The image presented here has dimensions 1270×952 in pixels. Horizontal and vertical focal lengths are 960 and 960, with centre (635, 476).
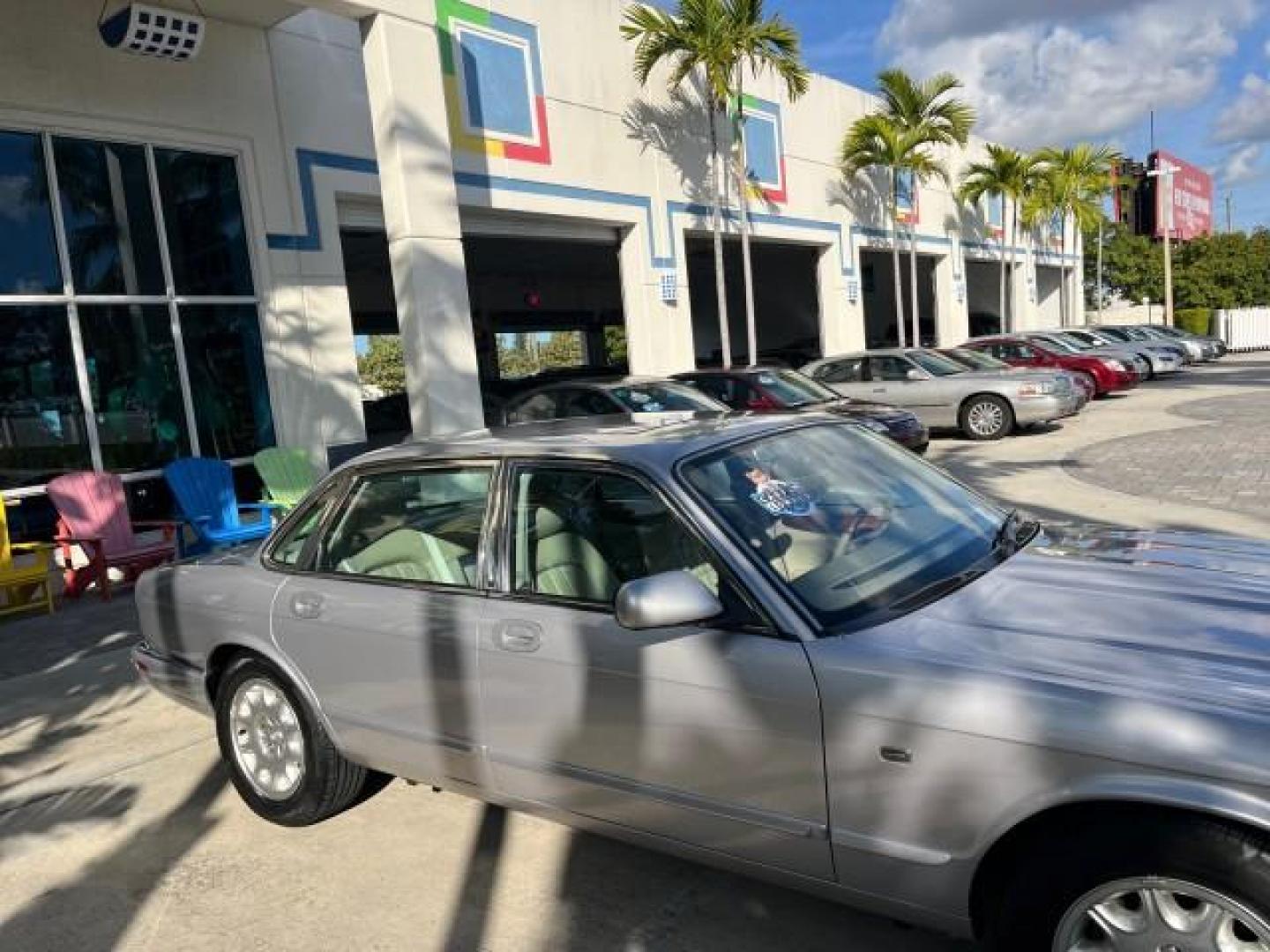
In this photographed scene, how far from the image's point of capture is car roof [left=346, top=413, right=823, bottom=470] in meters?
3.08

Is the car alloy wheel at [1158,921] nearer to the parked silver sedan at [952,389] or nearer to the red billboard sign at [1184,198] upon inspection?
the parked silver sedan at [952,389]

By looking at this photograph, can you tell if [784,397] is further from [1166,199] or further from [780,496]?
[1166,199]

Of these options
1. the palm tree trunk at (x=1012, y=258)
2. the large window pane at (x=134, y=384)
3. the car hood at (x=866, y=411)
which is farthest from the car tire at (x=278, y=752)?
the palm tree trunk at (x=1012, y=258)

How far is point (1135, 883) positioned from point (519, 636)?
1.76m

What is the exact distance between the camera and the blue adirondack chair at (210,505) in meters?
8.75

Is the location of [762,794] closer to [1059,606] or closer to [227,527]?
[1059,606]

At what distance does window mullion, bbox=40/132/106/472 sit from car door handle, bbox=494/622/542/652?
26.3 ft

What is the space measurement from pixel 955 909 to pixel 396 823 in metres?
2.25

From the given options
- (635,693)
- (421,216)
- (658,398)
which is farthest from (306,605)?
(658,398)

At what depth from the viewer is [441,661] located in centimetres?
320

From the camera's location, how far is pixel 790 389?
40.7ft

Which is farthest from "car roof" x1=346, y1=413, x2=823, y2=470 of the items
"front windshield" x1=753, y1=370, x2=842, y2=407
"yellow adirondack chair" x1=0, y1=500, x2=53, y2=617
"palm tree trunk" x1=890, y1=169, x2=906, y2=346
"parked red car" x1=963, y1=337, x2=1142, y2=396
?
"palm tree trunk" x1=890, y1=169, x2=906, y2=346

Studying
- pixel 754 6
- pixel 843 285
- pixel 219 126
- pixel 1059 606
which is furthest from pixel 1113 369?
pixel 1059 606

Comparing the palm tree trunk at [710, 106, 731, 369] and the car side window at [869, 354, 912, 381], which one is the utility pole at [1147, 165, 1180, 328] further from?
the car side window at [869, 354, 912, 381]
